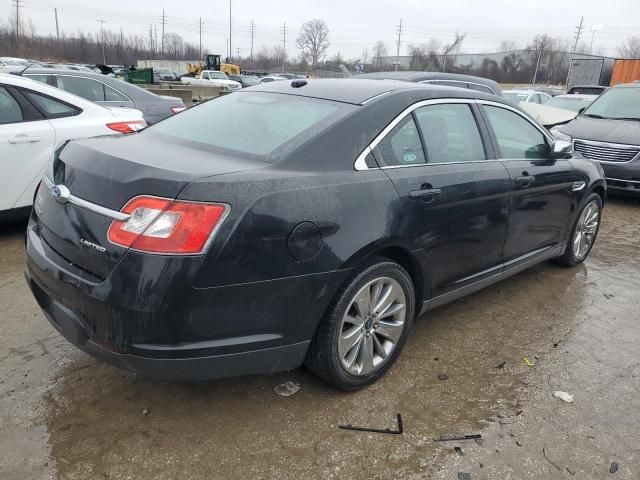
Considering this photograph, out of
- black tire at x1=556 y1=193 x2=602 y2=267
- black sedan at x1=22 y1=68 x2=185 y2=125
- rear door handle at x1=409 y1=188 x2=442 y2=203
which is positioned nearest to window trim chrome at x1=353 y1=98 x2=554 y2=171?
rear door handle at x1=409 y1=188 x2=442 y2=203

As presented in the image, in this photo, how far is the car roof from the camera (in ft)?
10.0

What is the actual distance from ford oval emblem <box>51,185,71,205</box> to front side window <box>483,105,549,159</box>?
2706mm

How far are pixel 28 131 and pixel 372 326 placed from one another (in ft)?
12.2

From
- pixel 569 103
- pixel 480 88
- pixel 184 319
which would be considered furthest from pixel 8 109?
pixel 569 103

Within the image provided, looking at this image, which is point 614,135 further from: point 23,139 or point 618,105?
point 23,139

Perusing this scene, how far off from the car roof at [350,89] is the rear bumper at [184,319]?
1.13 meters

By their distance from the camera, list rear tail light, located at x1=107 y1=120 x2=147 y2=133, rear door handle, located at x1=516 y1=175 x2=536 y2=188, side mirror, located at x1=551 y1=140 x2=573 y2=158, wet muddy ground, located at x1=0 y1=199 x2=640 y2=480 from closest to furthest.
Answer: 1. wet muddy ground, located at x1=0 y1=199 x2=640 y2=480
2. rear door handle, located at x1=516 y1=175 x2=536 y2=188
3. side mirror, located at x1=551 y1=140 x2=573 y2=158
4. rear tail light, located at x1=107 y1=120 x2=147 y2=133

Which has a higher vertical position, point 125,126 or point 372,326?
point 125,126

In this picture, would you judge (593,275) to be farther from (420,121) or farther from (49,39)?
(49,39)

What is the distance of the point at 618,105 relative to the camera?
8930 mm

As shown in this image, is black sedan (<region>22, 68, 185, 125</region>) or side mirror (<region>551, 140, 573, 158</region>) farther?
black sedan (<region>22, 68, 185, 125</region>)

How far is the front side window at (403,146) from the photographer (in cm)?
287

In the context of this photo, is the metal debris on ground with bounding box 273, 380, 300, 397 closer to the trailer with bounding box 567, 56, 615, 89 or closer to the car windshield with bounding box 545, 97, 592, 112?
the car windshield with bounding box 545, 97, 592, 112

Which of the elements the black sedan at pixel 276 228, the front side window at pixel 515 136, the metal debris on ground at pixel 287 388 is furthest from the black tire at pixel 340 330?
the front side window at pixel 515 136
